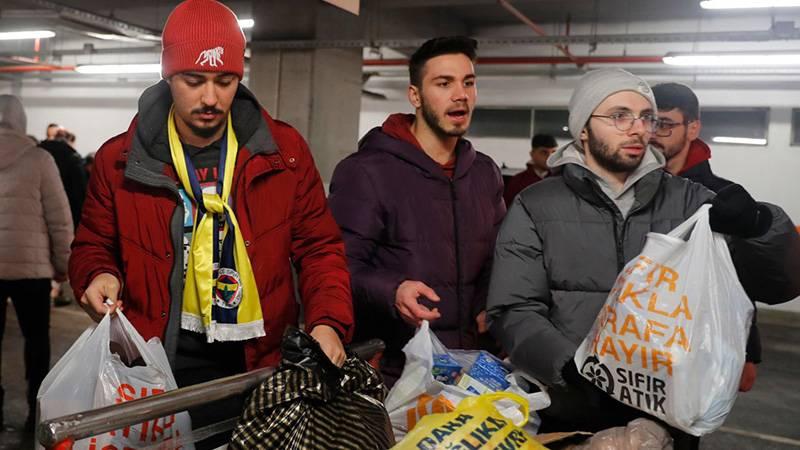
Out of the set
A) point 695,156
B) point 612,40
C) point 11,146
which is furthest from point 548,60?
point 695,156

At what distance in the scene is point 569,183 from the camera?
1917 millimetres

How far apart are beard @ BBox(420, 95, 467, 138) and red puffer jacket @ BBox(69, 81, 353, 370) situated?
597 mm

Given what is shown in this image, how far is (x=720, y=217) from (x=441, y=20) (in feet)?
33.1

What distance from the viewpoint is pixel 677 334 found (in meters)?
1.46

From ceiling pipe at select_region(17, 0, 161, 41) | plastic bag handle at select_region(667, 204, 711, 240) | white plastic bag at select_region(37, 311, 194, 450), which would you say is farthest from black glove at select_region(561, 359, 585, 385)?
ceiling pipe at select_region(17, 0, 161, 41)

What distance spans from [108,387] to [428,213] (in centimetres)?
110

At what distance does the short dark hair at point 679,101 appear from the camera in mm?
2738

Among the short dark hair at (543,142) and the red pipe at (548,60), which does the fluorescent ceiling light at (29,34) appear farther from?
the short dark hair at (543,142)

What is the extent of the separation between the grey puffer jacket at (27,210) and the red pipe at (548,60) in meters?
8.61

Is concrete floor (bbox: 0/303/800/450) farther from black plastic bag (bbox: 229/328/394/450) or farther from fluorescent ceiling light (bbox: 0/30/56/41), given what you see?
fluorescent ceiling light (bbox: 0/30/56/41)

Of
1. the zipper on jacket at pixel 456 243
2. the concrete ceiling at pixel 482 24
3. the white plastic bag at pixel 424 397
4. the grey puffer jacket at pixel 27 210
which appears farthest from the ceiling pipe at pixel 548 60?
the white plastic bag at pixel 424 397

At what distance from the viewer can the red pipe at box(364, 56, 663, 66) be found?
10.9 m

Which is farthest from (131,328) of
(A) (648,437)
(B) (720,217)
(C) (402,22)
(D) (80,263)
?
(C) (402,22)

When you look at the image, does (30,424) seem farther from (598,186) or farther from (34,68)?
(34,68)
